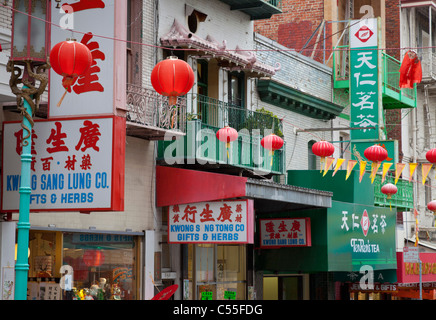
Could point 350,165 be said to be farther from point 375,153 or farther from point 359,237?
point 359,237

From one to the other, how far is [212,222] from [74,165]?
18.1 ft

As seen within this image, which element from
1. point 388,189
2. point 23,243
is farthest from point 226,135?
point 388,189

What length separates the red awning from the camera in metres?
17.6

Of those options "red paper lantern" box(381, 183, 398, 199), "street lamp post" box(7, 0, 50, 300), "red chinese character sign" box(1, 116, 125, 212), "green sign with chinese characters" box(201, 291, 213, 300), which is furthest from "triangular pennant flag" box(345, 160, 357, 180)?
"street lamp post" box(7, 0, 50, 300)

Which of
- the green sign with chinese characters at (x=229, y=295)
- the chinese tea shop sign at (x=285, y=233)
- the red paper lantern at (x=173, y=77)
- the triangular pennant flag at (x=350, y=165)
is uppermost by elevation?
the red paper lantern at (x=173, y=77)

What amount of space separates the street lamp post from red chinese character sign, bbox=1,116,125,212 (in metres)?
1.73

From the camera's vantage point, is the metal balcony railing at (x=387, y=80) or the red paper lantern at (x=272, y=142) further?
the metal balcony railing at (x=387, y=80)

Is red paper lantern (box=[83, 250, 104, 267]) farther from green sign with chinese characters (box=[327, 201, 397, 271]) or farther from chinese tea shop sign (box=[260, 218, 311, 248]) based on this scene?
green sign with chinese characters (box=[327, 201, 397, 271])

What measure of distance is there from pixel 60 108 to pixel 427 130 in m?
27.5

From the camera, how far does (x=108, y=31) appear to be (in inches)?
555

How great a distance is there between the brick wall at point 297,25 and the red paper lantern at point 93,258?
15.5 meters

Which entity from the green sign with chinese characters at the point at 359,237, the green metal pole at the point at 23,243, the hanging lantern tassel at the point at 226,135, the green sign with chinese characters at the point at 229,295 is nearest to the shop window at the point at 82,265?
the hanging lantern tassel at the point at 226,135

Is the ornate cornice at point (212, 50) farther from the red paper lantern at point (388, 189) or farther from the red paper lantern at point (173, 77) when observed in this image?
the red paper lantern at point (388, 189)

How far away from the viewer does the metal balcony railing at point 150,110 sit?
54.9 feet
